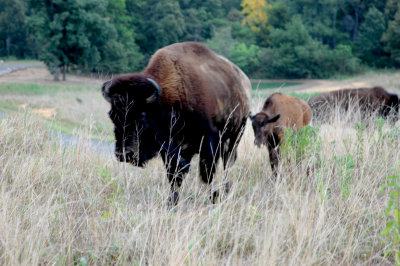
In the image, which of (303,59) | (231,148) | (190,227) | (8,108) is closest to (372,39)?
(303,59)

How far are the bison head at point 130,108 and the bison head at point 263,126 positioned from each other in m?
2.83

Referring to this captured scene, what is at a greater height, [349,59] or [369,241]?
[369,241]

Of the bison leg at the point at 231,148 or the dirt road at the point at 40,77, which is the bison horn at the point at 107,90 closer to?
the bison leg at the point at 231,148

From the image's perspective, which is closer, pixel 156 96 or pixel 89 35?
pixel 156 96

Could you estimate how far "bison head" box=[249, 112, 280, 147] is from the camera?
22.7 feet

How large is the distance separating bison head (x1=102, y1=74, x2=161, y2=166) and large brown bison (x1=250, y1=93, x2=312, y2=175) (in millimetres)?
2510

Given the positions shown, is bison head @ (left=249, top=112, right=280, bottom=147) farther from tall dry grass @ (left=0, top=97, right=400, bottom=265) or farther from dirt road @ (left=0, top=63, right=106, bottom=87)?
dirt road @ (left=0, top=63, right=106, bottom=87)

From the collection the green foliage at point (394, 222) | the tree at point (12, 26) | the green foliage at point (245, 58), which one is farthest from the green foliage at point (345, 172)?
the tree at point (12, 26)

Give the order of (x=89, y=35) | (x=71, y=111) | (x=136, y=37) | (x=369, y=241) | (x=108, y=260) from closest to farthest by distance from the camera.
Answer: (x=108, y=260)
(x=369, y=241)
(x=71, y=111)
(x=89, y=35)
(x=136, y=37)

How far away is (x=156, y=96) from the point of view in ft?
14.9

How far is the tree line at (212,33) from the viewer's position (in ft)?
144

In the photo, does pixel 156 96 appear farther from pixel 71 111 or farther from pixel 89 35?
pixel 89 35

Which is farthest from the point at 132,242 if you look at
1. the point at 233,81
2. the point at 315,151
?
the point at 233,81

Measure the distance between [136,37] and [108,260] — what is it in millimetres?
62505
